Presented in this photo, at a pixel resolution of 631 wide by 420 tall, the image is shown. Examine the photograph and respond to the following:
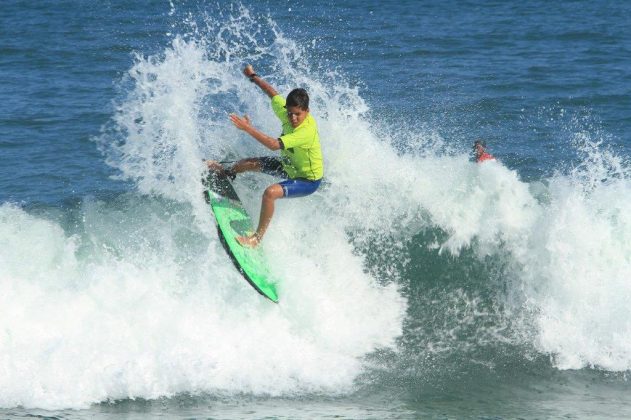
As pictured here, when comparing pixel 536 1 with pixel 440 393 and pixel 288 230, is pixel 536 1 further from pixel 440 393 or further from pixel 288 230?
pixel 440 393

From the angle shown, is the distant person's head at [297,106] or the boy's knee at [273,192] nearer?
the distant person's head at [297,106]

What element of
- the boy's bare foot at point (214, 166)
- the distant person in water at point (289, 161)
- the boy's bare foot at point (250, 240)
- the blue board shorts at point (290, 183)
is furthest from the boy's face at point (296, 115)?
the boy's bare foot at point (250, 240)

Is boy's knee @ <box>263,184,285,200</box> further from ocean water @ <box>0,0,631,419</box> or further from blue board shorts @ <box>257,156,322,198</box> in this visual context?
ocean water @ <box>0,0,631,419</box>

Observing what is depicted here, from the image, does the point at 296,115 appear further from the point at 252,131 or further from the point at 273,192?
the point at 273,192

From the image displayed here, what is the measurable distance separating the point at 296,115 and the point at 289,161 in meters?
0.71

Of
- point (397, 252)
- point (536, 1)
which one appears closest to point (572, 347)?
point (397, 252)

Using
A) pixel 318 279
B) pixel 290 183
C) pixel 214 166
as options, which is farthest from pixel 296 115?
pixel 318 279

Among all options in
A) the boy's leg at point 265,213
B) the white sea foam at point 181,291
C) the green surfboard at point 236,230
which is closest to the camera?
the white sea foam at point 181,291

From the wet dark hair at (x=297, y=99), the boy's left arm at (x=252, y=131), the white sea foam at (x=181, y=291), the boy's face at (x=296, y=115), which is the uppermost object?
the wet dark hair at (x=297, y=99)

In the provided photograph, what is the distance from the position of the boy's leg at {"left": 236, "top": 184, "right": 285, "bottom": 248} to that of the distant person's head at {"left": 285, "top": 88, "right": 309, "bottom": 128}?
783 millimetres

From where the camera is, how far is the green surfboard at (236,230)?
9.18 m

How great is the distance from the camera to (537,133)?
1561cm

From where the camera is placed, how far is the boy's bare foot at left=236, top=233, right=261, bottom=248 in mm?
9484

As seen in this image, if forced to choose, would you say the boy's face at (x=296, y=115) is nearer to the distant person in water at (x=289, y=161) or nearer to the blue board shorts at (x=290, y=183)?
the distant person in water at (x=289, y=161)
